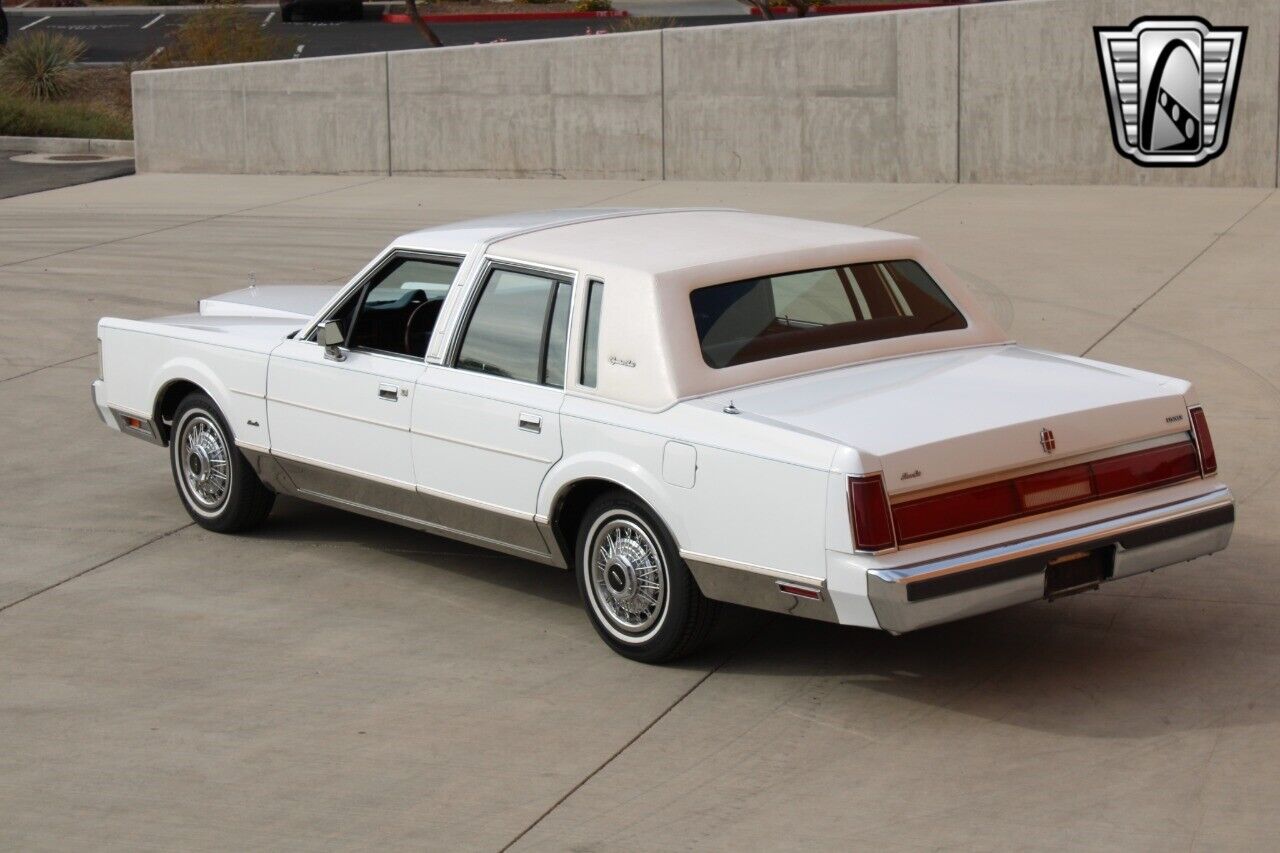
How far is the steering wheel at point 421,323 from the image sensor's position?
7340 millimetres

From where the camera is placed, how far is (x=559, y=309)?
6.70m

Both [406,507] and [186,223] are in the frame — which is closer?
[406,507]

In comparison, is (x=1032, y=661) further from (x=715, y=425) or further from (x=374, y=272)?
(x=374, y=272)

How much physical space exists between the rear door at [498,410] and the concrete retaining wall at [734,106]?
Result: 11905mm

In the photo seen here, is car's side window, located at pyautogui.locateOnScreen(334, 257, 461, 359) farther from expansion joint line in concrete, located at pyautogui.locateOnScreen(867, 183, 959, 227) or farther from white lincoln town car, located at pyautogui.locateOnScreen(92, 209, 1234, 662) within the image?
expansion joint line in concrete, located at pyautogui.locateOnScreen(867, 183, 959, 227)

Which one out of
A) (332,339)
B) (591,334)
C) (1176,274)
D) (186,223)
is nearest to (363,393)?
(332,339)

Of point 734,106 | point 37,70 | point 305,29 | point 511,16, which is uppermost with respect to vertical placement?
point 511,16

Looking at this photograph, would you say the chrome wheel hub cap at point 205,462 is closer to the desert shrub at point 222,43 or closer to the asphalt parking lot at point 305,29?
the desert shrub at point 222,43

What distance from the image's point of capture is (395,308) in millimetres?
7547

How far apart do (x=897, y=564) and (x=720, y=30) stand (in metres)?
14.5

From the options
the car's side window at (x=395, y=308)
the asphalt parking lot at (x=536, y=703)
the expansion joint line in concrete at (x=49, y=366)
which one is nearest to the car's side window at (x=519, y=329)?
the car's side window at (x=395, y=308)

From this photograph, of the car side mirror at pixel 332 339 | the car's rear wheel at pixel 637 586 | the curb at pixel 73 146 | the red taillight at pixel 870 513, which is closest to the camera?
the red taillight at pixel 870 513

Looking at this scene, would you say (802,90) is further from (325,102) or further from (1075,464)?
(1075,464)

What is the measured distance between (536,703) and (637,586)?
0.55 metres
